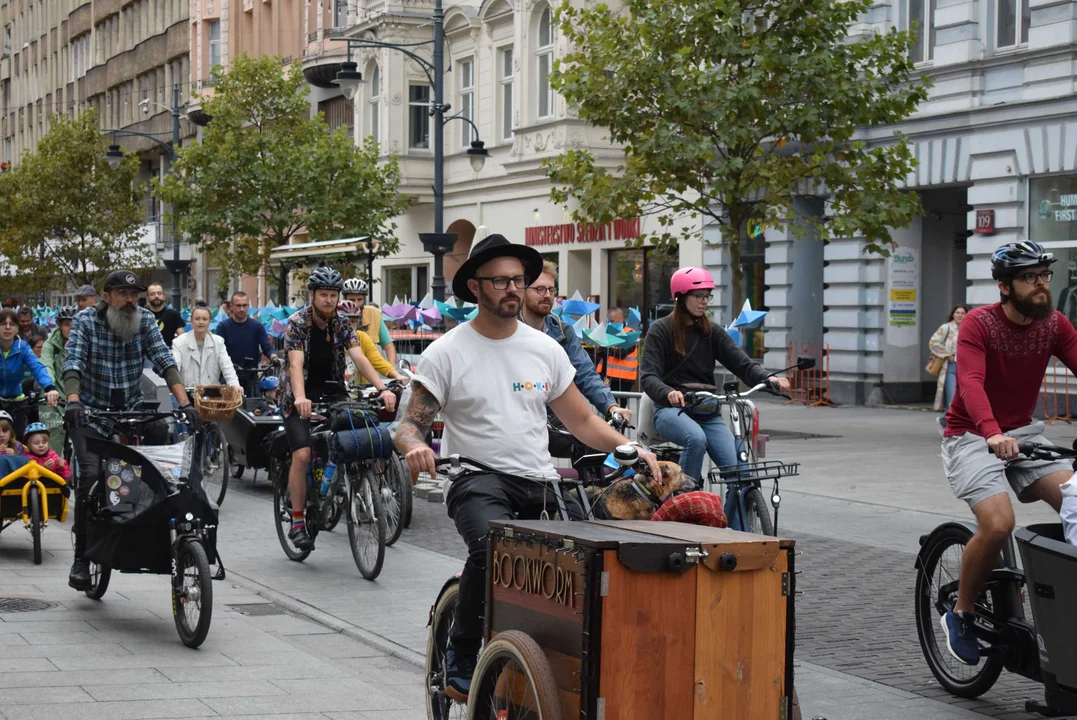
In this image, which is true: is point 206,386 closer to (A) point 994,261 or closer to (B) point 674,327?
(B) point 674,327

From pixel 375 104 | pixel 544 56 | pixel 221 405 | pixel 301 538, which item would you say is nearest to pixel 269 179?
pixel 375 104

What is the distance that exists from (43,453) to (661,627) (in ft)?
24.9

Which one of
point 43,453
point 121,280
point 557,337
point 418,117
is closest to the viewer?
point 121,280

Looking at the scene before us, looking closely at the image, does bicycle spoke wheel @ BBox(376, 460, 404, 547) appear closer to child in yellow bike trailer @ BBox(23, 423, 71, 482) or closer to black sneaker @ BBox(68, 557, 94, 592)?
child in yellow bike trailer @ BBox(23, 423, 71, 482)

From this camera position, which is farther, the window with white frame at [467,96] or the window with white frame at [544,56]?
the window with white frame at [467,96]

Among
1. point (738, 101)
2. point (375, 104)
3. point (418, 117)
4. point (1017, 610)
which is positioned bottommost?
point (1017, 610)

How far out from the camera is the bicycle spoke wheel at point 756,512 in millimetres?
8359

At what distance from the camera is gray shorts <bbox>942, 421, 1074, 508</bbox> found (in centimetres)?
619

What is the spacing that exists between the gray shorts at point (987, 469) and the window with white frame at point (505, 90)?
31.1 m

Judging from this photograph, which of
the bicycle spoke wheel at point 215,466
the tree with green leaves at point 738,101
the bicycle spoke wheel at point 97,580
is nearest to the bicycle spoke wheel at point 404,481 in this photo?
the bicycle spoke wheel at point 97,580

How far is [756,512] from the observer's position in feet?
27.7

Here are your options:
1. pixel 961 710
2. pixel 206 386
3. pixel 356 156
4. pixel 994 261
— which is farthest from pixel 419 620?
pixel 356 156

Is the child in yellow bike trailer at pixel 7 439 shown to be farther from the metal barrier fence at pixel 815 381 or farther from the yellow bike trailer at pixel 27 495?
the metal barrier fence at pixel 815 381

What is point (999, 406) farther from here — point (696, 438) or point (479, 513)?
point (696, 438)
